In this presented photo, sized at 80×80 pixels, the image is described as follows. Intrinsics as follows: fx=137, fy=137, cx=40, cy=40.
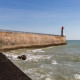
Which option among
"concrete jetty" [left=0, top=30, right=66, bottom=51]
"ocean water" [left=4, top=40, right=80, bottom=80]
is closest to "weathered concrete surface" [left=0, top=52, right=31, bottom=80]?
"ocean water" [left=4, top=40, right=80, bottom=80]

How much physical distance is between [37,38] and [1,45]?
1178cm

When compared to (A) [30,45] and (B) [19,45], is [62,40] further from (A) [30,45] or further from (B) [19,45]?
(B) [19,45]

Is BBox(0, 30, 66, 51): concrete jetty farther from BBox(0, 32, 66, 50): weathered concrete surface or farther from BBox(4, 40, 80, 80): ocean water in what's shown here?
BBox(4, 40, 80, 80): ocean water

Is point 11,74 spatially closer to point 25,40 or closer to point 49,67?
point 49,67

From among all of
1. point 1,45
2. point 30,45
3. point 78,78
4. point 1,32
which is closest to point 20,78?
point 78,78

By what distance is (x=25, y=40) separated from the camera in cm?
2409

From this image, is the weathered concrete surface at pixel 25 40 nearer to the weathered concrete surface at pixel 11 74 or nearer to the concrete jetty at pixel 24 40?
the concrete jetty at pixel 24 40

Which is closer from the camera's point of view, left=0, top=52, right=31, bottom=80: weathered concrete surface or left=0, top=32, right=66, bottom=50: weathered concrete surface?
left=0, top=52, right=31, bottom=80: weathered concrete surface

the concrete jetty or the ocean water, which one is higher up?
the concrete jetty

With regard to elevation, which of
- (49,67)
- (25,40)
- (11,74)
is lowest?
(49,67)

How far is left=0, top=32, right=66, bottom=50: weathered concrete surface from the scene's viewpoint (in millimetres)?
18688

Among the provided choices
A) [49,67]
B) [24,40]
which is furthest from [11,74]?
[24,40]

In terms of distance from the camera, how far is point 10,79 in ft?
8.58

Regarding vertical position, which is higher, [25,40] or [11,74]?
[25,40]
